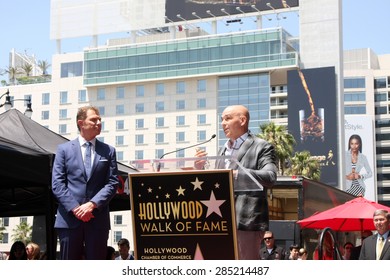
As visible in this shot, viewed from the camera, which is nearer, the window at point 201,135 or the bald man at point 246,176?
the bald man at point 246,176

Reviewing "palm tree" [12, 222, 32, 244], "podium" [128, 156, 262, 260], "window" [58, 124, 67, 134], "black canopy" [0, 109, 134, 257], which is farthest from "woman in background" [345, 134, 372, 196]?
"podium" [128, 156, 262, 260]

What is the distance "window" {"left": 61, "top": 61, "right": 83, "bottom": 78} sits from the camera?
4599 inches

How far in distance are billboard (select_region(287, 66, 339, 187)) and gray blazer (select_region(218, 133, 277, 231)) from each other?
10503cm

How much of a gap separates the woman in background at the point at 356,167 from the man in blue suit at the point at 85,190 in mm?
122930

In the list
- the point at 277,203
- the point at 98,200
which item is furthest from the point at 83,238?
the point at 277,203

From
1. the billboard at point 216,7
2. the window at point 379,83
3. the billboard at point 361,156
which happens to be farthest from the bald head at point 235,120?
the window at point 379,83

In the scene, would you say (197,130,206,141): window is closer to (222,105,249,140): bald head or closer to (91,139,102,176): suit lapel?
(91,139,102,176): suit lapel

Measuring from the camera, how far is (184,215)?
13.0ft

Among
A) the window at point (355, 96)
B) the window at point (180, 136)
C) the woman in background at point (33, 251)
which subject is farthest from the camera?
the window at point (355, 96)

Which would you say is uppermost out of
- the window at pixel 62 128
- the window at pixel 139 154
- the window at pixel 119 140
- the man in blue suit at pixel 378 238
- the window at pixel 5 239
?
the window at pixel 62 128

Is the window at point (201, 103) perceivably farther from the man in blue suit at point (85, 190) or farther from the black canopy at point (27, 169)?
the man in blue suit at point (85, 190)

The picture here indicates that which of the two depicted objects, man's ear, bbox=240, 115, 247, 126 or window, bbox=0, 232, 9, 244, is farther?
window, bbox=0, 232, 9, 244

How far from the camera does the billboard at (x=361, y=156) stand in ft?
411

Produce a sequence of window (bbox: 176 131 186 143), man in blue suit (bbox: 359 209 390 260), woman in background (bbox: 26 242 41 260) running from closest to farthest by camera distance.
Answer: man in blue suit (bbox: 359 209 390 260) → woman in background (bbox: 26 242 41 260) → window (bbox: 176 131 186 143)
